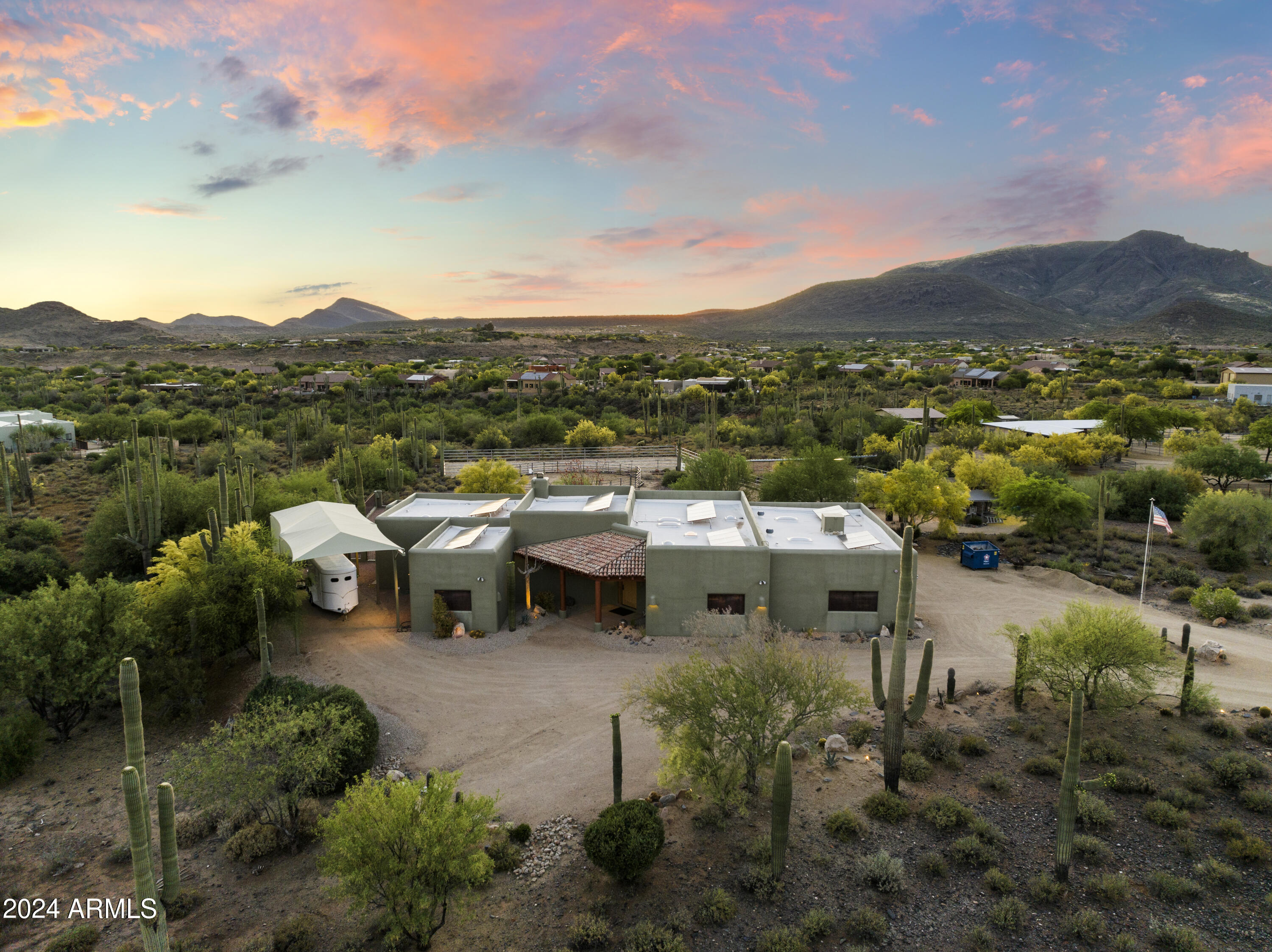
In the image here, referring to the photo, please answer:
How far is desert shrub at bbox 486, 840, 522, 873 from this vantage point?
12609mm

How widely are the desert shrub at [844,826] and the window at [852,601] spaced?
9.60 meters

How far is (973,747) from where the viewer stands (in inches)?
623

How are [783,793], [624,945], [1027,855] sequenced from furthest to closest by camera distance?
1. [1027,855]
2. [783,793]
3. [624,945]

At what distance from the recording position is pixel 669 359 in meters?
127

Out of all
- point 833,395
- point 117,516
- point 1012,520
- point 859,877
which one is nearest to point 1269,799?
point 859,877

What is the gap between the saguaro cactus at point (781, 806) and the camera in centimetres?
1144

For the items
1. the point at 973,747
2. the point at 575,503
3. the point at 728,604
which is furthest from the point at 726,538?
the point at 973,747

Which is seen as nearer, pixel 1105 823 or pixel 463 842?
pixel 463 842

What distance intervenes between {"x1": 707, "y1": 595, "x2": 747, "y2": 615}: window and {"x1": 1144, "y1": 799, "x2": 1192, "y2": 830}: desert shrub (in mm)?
11110

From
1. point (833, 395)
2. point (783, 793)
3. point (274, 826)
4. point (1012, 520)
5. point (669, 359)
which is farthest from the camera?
point (669, 359)

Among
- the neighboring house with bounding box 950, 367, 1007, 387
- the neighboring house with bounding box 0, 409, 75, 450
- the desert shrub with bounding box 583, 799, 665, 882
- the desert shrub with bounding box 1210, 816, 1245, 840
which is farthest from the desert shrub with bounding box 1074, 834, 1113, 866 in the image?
the neighboring house with bounding box 950, 367, 1007, 387

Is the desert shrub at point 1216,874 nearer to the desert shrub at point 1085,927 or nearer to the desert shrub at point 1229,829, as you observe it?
the desert shrub at point 1229,829

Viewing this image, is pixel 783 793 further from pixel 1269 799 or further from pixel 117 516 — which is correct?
pixel 117 516

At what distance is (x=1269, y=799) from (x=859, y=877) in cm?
879
